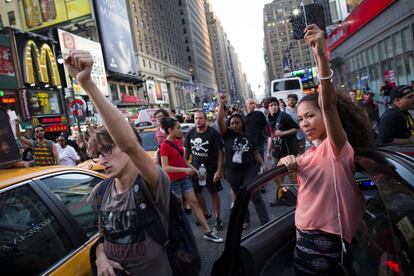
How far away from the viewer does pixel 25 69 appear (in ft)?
97.2

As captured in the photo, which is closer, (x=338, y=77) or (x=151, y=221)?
(x=151, y=221)

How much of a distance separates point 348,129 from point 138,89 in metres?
61.2

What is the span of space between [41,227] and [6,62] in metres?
29.7

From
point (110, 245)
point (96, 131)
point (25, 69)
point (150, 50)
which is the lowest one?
point (110, 245)

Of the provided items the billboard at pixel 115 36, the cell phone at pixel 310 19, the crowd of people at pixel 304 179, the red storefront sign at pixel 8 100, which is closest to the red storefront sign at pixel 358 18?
the cell phone at pixel 310 19

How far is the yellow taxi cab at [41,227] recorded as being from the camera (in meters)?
2.15

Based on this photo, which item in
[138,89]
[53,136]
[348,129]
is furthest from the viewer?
[138,89]

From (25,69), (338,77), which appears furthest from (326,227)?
(338,77)

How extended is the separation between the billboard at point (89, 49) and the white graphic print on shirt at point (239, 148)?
116 ft

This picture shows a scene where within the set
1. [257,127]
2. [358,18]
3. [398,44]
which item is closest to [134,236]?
[257,127]

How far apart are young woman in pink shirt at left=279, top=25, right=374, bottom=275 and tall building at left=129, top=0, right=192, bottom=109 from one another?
59250 millimetres

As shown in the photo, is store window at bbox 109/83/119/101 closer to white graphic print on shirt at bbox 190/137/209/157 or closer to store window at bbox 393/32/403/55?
store window at bbox 393/32/403/55

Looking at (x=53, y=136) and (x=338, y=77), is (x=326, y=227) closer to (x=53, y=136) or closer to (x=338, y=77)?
(x=53, y=136)

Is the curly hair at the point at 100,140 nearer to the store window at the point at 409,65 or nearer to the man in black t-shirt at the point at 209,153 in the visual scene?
the man in black t-shirt at the point at 209,153
